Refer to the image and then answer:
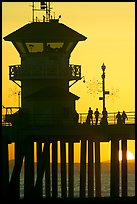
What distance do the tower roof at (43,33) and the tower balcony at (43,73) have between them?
Answer: 1.76 m

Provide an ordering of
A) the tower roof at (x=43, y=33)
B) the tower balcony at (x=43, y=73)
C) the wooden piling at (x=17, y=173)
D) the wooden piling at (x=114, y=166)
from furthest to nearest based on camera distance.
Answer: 1. the tower roof at (x=43, y=33)
2. the tower balcony at (x=43, y=73)
3. the wooden piling at (x=114, y=166)
4. the wooden piling at (x=17, y=173)

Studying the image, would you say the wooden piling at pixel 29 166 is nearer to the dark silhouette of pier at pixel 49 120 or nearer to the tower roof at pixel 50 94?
the dark silhouette of pier at pixel 49 120

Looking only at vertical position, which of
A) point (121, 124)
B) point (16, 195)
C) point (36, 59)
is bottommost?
point (16, 195)

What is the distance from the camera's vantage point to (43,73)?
57281mm

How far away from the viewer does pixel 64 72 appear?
189ft

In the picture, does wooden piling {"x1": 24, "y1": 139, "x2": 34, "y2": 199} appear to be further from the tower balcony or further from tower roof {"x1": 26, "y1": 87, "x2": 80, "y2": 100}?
the tower balcony

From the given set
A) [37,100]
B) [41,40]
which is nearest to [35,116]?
[37,100]

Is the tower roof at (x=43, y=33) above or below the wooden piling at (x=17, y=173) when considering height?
above

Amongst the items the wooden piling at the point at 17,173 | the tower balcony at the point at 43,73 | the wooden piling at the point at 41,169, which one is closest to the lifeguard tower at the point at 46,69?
A: the tower balcony at the point at 43,73

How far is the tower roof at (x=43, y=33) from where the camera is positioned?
5822 centimetres

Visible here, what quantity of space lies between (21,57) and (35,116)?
4877 millimetres

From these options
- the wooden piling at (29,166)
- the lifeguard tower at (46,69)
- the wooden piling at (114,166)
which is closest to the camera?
the wooden piling at (29,166)

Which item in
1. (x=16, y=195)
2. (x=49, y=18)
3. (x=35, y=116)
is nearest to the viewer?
(x=16, y=195)

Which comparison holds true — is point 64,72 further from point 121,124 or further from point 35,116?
point 121,124
